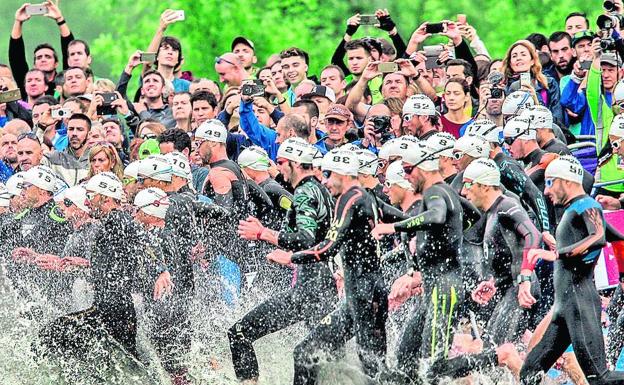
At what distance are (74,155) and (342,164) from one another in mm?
5389

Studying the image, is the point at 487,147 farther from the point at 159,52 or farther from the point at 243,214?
the point at 159,52

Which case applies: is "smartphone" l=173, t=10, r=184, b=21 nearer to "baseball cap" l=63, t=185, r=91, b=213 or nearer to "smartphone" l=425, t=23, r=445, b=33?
"smartphone" l=425, t=23, r=445, b=33

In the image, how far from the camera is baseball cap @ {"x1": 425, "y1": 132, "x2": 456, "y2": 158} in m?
14.2

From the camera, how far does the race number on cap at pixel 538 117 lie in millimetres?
15008

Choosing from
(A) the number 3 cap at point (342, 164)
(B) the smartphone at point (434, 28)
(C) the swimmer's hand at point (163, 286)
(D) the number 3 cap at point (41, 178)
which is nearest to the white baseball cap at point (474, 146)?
(A) the number 3 cap at point (342, 164)

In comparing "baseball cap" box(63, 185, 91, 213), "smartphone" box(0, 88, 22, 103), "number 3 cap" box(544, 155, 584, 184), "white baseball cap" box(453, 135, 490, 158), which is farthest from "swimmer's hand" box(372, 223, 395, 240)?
"smartphone" box(0, 88, 22, 103)

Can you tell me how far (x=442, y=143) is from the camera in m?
14.4

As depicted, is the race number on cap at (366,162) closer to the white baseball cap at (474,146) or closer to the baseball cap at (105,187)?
the white baseball cap at (474,146)

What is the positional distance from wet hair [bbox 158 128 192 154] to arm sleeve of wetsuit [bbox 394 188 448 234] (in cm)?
408

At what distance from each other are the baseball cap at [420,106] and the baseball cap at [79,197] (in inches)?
126

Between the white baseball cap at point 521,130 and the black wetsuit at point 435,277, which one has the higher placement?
the white baseball cap at point 521,130

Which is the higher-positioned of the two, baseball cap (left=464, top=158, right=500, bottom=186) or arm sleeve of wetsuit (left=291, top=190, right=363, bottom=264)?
baseball cap (left=464, top=158, right=500, bottom=186)

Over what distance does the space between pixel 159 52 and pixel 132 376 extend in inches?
238

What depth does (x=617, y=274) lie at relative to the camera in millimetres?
14641
